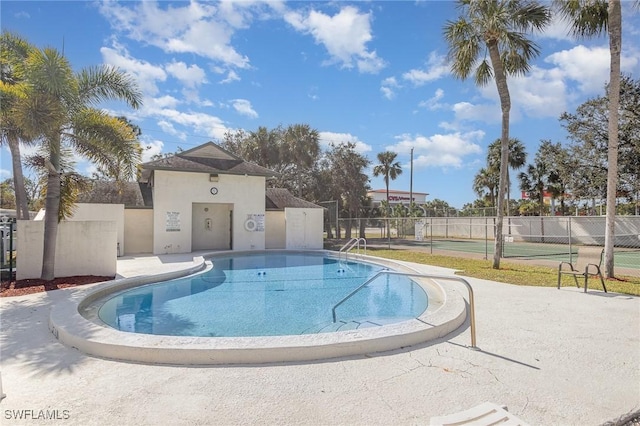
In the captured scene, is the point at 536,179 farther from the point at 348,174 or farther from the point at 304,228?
the point at 304,228

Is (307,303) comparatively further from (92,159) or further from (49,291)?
(92,159)

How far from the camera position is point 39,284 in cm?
889

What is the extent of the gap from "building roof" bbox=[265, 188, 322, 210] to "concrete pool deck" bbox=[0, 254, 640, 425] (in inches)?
663

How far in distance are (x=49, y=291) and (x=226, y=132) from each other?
2668 cm

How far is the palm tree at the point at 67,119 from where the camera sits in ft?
27.2

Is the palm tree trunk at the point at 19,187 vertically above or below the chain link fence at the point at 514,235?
above

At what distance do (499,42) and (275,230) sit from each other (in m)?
14.9

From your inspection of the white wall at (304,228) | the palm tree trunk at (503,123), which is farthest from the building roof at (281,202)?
the palm tree trunk at (503,123)

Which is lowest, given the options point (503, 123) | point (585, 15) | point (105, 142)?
point (105, 142)

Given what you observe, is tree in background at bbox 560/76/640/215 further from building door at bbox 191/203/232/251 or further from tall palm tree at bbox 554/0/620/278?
building door at bbox 191/203/232/251

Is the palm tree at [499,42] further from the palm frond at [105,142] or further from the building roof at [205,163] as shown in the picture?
the palm frond at [105,142]

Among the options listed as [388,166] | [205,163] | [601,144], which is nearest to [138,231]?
[205,163]

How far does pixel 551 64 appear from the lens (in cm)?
1324

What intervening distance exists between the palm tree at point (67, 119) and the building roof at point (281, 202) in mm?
11935
